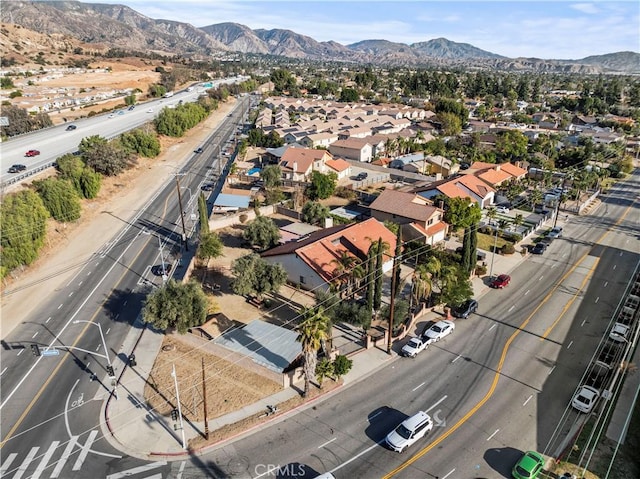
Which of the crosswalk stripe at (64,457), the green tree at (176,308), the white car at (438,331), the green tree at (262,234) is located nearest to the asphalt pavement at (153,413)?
the crosswalk stripe at (64,457)

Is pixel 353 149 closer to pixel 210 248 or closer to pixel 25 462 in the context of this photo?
pixel 210 248

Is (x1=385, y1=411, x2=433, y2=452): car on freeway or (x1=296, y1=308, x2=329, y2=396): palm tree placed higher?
(x1=296, y1=308, x2=329, y2=396): palm tree

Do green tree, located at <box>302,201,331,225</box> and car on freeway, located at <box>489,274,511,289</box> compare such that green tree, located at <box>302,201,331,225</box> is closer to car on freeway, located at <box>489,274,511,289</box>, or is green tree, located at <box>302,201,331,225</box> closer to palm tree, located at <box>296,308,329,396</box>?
car on freeway, located at <box>489,274,511,289</box>

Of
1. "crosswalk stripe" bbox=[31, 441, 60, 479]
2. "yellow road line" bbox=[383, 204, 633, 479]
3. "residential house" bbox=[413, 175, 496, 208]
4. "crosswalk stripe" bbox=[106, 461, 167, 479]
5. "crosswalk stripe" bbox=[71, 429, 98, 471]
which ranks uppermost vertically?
"residential house" bbox=[413, 175, 496, 208]

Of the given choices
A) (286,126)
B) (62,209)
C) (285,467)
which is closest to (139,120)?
(286,126)

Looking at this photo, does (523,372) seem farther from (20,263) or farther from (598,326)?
(20,263)

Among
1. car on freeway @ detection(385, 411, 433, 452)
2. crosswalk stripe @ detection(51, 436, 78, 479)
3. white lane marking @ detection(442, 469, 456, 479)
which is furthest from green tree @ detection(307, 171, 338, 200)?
white lane marking @ detection(442, 469, 456, 479)
